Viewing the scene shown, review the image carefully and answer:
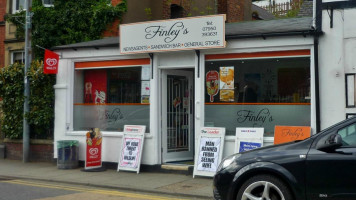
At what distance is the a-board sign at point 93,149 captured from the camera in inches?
479

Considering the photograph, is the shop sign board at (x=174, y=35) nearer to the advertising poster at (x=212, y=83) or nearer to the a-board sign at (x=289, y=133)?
the advertising poster at (x=212, y=83)

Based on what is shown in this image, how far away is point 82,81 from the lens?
13.5 meters

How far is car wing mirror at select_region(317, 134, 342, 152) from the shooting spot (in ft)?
18.6

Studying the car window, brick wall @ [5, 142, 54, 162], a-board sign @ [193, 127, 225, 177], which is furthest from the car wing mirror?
brick wall @ [5, 142, 54, 162]

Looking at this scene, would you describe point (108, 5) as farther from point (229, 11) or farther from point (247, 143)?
point (247, 143)

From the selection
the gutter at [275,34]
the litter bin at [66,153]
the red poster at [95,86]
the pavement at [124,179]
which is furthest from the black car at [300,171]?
the red poster at [95,86]

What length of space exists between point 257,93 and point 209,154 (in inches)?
→ 70.9

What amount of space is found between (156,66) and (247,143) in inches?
124

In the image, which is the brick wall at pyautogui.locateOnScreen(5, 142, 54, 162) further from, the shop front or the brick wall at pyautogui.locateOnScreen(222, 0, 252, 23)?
the brick wall at pyautogui.locateOnScreen(222, 0, 252, 23)

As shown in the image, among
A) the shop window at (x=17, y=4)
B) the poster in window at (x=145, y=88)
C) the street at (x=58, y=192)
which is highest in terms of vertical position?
the shop window at (x=17, y=4)

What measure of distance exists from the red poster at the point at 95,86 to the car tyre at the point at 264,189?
741cm

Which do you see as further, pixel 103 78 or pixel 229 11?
pixel 229 11

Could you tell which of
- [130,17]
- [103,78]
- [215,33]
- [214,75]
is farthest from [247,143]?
[130,17]

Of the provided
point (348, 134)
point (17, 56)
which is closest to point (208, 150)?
point (348, 134)
